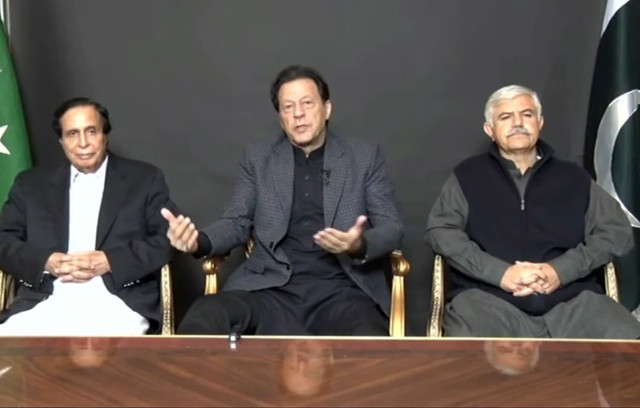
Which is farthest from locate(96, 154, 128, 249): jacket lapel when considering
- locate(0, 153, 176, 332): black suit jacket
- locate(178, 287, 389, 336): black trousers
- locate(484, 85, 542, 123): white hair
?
locate(484, 85, 542, 123): white hair

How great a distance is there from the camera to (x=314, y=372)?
7.89 ft

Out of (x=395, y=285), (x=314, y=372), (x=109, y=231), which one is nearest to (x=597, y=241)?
(x=395, y=285)

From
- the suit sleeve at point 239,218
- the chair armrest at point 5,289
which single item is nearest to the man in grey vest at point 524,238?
the suit sleeve at point 239,218

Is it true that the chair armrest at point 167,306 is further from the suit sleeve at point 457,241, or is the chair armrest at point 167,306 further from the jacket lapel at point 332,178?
the suit sleeve at point 457,241

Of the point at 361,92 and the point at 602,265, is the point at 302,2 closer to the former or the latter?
the point at 361,92

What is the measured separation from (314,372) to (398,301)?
1.02m

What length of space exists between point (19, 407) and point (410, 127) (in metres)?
2.55

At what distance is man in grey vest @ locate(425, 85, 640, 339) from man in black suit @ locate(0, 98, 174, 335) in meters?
1.09

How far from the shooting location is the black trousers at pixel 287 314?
10.7ft

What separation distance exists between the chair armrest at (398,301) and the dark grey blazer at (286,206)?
12 centimetres

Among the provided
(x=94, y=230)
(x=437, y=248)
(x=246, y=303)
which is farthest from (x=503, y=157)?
(x=94, y=230)

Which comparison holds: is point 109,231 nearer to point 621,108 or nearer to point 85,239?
point 85,239

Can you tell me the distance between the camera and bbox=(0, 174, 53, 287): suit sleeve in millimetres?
3420

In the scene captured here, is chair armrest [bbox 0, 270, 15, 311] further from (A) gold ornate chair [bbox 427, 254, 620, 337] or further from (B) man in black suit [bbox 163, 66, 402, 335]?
(A) gold ornate chair [bbox 427, 254, 620, 337]
